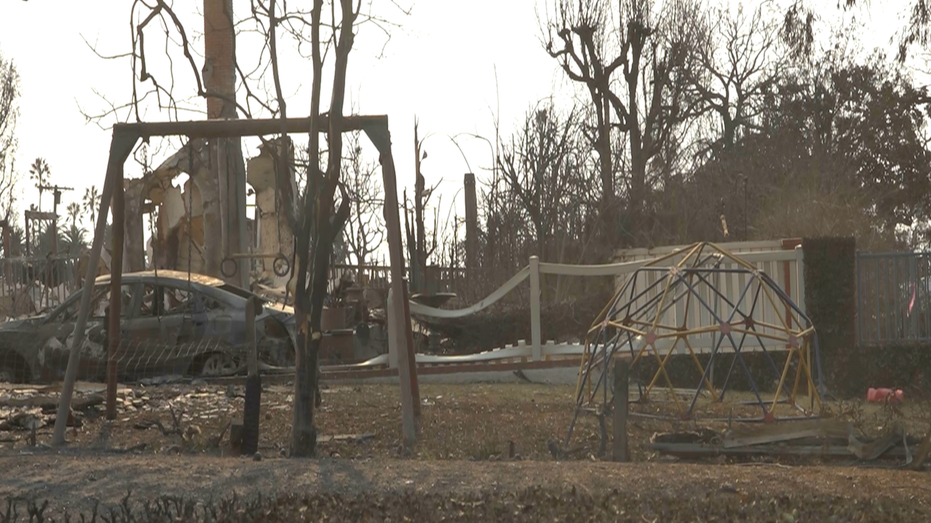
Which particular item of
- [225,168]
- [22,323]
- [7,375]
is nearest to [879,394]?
[22,323]

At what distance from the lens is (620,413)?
25.4 feet

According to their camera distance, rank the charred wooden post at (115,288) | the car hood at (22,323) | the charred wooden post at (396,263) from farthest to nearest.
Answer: the car hood at (22,323)
the charred wooden post at (115,288)
the charred wooden post at (396,263)

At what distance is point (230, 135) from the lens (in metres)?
9.87

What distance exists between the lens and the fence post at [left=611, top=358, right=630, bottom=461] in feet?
25.3

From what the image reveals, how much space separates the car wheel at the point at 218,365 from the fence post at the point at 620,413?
808cm

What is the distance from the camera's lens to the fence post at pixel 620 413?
7.71 m

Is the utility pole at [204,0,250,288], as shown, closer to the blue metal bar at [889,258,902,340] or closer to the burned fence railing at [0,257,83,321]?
the burned fence railing at [0,257,83,321]

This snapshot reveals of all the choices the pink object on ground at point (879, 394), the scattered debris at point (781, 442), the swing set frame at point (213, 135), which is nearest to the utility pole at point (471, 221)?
the pink object on ground at point (879, 394)

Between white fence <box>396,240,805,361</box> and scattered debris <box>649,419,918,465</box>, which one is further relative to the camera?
white fence <box>396,240,805,361</box>

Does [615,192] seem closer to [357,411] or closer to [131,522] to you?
[357,411]

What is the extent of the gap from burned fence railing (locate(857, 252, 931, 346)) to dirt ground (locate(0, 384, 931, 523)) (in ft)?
16.7

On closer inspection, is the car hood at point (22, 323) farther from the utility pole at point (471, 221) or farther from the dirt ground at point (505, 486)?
the utility pole at point (471, 221)

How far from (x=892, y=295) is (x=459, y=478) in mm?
10018

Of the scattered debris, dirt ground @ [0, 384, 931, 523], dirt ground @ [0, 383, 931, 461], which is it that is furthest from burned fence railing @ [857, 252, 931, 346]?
the scattered debris
